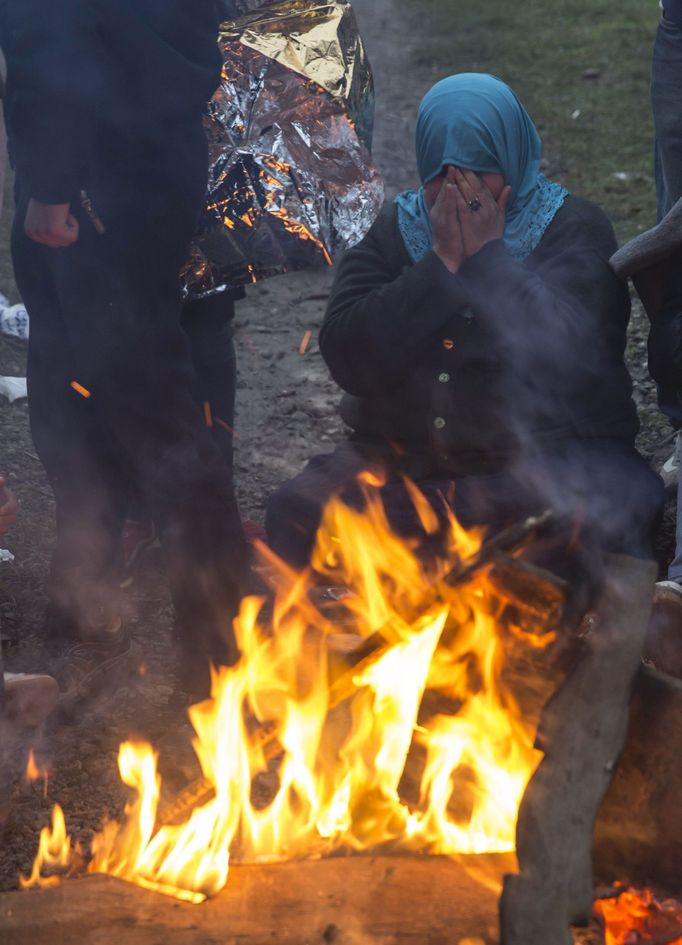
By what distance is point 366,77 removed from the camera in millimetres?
3463

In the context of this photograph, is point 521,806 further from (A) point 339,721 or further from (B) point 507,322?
(B) point 507,322

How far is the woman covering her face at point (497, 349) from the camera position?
3.08 m

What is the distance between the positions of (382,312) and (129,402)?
0.76m

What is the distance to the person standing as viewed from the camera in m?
2.70

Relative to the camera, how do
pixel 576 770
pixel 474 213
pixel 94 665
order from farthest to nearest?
pixel 94 665 → pixel 474 213 → pixel 576 770

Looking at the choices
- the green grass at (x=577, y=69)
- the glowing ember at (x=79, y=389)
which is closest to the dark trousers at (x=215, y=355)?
the glowing ember at (x=79, y=389)

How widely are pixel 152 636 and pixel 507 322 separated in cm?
147

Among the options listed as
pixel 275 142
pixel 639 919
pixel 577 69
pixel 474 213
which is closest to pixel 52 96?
pixel 275 142

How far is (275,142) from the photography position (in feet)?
10.7

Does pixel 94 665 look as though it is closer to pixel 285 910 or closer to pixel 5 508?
pixel 5 508

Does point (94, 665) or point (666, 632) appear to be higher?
point (666, 632)

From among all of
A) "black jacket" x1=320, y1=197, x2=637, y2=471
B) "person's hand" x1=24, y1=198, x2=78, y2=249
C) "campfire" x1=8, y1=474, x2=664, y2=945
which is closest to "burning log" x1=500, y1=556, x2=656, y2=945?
"campfire" x1=8, y1=474, x2=664, y2=945

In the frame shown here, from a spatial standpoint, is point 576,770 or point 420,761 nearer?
point 576,770

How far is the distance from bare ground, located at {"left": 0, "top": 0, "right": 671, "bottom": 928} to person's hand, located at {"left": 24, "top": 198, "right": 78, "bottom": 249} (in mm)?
1247
